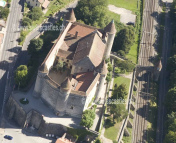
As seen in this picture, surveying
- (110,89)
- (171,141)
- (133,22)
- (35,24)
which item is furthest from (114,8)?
(171,141)

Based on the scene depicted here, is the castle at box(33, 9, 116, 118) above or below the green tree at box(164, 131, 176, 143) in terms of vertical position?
above

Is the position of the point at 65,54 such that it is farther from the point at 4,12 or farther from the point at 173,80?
the point at 173,80

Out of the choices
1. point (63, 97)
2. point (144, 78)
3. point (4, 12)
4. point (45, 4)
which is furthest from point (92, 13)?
point (63, 97)

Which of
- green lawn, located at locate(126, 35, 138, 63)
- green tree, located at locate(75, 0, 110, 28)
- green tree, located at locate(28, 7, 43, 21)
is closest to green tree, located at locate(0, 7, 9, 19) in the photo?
green tree, located at locate(28, 7, 43, 21)

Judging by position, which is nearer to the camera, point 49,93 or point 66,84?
point 66,84

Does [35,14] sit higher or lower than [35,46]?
higher

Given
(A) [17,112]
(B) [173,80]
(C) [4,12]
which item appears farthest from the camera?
(C) [4,12]

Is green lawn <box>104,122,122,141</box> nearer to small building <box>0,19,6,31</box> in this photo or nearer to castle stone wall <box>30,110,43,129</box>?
castle stone wall <box>30,110,43,129</box>

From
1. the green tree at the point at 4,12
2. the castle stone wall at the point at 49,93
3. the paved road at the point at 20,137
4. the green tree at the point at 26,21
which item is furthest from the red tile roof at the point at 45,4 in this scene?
the paved road at the point at 20,137
